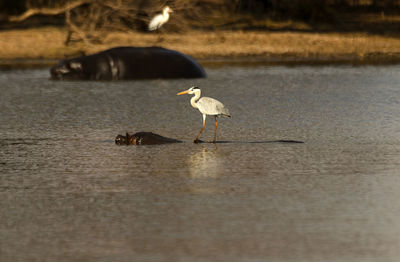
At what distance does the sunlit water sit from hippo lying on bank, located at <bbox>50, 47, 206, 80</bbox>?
5.55 metres

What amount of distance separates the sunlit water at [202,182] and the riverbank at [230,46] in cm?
1178

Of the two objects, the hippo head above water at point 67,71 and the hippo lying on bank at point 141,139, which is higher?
the hippo lying on bank at point 141,139

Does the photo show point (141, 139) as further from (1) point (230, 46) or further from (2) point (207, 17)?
(2) point (207, 17)

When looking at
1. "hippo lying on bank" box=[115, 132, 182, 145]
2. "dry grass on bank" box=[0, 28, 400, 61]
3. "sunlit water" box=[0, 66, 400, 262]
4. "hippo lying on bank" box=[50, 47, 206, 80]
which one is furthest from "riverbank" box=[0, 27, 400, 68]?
"hippo lying on bank" box=[115, 132, 182, 145]

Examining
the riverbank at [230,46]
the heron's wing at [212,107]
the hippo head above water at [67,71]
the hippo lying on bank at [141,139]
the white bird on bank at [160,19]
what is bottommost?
the riverbank at [230,46]

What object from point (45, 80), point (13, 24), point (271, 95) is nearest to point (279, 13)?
point (13, 24)

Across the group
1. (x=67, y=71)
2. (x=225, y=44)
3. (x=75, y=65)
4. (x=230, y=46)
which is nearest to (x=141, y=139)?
(x=67, y=71)

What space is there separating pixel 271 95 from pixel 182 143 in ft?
23.9

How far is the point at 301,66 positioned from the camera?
28.7m

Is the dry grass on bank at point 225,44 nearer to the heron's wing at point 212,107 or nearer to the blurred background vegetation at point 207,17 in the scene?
the blurred background vegetation at point 207,17


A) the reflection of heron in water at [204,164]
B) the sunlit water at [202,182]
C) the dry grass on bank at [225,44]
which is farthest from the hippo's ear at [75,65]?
the reflection of heron in water at [204,164]

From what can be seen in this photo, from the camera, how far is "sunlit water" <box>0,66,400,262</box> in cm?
735

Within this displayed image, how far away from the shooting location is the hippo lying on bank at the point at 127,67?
25.2 meters

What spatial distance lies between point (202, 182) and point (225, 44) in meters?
23.8
